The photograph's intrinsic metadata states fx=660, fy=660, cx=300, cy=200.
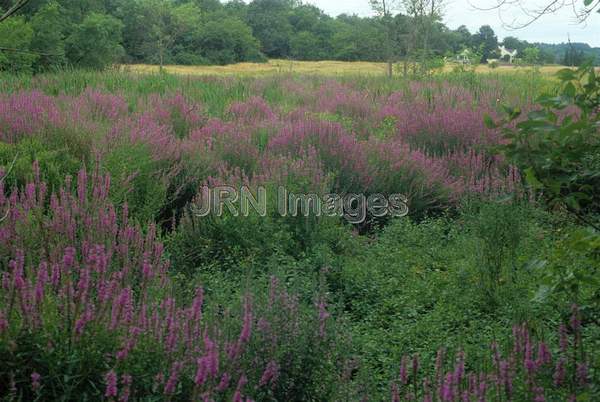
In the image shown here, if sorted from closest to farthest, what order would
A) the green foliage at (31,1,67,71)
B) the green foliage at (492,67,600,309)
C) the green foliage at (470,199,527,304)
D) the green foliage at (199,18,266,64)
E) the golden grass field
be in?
1. the green foliage at (492,67,600,309)
2. the green foliage at (470,199,527,304)
3. the golden grass field
4. the green foliage at (31,1,67,71)
5. the green foliage at (199,18,266,64)

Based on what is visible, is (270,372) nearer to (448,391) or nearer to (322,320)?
(322,320)

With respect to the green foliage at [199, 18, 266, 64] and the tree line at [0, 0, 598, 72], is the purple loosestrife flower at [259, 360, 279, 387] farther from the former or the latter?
the green foliage at [199, 18, 266, 64]

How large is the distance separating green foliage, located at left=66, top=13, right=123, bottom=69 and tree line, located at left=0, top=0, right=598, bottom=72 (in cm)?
4

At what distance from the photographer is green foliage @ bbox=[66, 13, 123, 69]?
2562 centimetres

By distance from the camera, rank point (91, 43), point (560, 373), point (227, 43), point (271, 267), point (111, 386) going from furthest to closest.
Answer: point (227, 43) < point (91, 43) < point (271, 267) < point (560, 373) < point (111, 386)

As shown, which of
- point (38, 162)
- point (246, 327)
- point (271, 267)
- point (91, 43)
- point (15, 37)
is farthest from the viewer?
point (91, 43)

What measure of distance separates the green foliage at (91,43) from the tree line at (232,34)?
0.13ft

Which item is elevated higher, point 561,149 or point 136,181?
point 561,149

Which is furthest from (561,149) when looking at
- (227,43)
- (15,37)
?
(227,43)

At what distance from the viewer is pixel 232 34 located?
160 feet

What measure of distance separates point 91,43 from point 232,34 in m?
23.8

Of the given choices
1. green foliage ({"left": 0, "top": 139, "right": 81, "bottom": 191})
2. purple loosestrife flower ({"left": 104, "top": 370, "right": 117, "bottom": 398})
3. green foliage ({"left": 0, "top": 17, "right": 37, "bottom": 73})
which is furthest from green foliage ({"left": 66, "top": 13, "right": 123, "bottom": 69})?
purple loosestrife flower ({"left": 104, "top": 370, "right": 117, "bottom": 398})

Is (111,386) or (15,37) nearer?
(111,386)

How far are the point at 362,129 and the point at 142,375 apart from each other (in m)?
6.74
